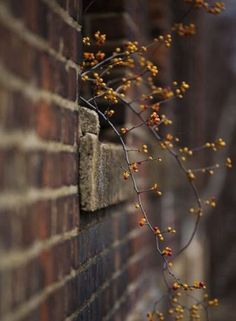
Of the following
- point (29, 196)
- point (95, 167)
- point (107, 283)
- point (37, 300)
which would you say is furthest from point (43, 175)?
point (107, 283)

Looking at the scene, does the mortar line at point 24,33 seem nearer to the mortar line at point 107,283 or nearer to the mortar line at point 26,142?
the mortar line at point 26,142

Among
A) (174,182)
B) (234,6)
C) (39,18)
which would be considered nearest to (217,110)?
(234,6)

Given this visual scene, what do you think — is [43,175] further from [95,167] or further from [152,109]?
[152,109]

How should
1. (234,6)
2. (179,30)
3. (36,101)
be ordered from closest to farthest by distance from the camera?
1. (36,101)
2. (179,30)
3. (234,6)

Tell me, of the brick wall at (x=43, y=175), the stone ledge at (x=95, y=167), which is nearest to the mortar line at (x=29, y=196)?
the brick wall at (x=43, y=175)

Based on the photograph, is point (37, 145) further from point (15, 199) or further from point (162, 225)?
point (162, 225)

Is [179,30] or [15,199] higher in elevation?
[179,30]
